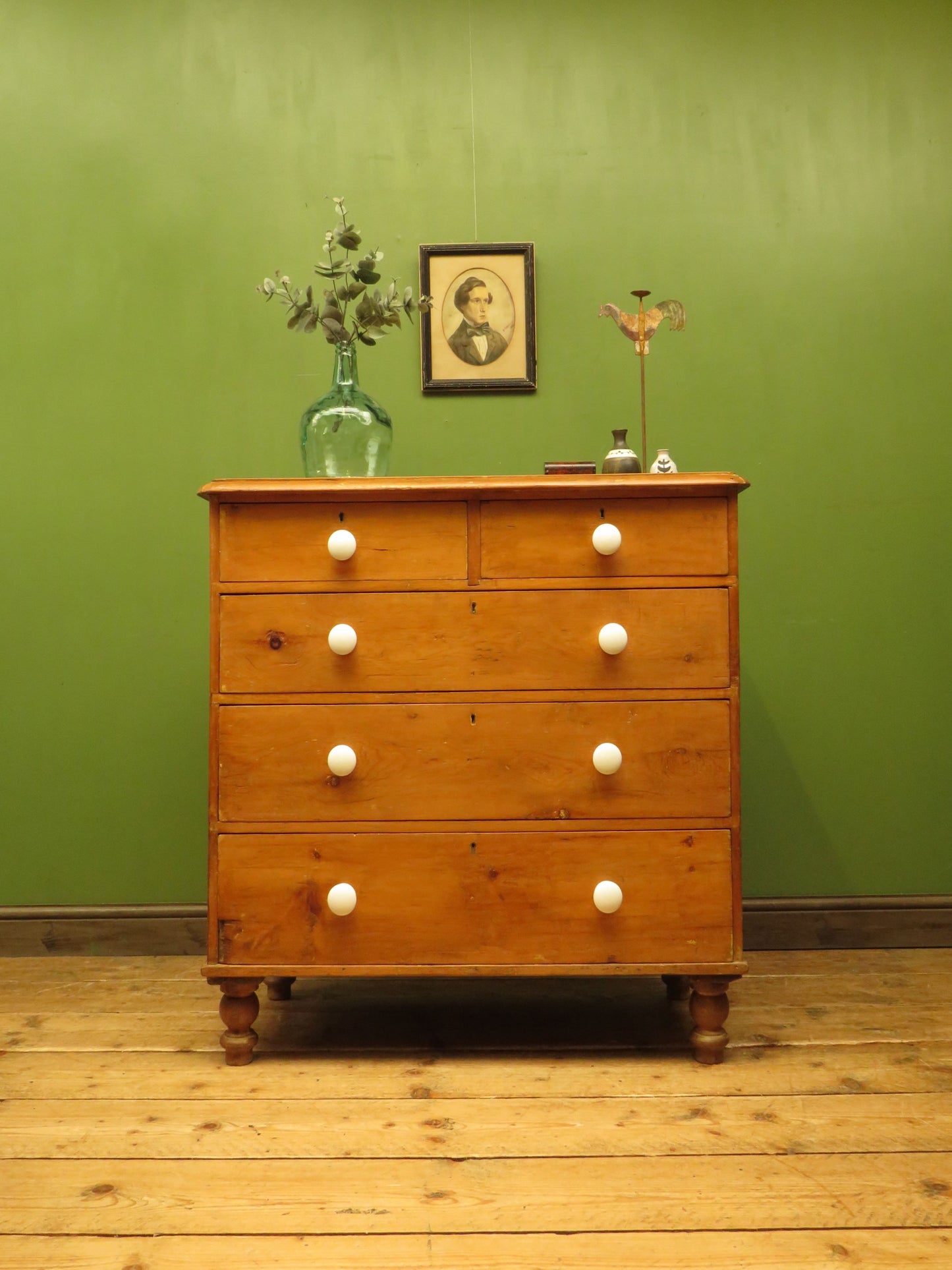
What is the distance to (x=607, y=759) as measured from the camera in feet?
5.29

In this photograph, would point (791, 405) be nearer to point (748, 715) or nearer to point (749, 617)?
point (749, 617)

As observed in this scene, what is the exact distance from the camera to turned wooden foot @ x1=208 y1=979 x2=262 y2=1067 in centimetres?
166

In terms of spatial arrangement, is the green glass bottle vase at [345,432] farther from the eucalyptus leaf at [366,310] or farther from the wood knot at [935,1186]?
the wood knot at [935,1186]

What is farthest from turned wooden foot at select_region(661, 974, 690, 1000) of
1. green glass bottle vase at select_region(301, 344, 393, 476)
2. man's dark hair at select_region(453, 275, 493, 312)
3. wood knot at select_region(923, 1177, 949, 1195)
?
man's dark hair at select_region(453, 275, 493, 312)

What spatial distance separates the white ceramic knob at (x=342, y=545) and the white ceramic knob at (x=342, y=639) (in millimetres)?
121

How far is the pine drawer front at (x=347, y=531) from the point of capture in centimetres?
166

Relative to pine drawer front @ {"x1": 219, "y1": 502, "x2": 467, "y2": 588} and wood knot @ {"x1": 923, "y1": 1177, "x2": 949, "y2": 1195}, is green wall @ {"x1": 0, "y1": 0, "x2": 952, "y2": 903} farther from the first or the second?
wood knot @ {"x1": 923, "y1": 1177, "x2": 949, "y2": 1195}

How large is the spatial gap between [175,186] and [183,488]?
0.72 metres

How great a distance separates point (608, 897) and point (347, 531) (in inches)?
30.1

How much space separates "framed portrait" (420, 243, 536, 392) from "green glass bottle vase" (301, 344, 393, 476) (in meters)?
0.51

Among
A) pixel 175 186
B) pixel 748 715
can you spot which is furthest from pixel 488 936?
pixel 175 186

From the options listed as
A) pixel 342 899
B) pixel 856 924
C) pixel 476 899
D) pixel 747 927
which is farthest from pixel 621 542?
pixel 856 924

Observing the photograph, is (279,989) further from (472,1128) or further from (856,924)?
(856,924)

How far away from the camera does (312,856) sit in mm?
1646
